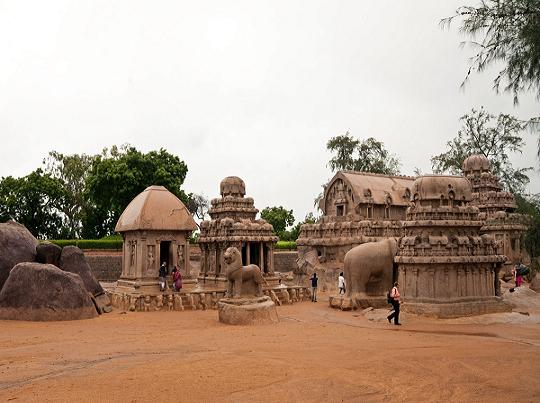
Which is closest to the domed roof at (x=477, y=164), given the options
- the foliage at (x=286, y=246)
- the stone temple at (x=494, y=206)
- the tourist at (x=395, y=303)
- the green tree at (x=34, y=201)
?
the stone temple at (x=494, y=206)

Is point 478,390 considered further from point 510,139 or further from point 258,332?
point 510,139

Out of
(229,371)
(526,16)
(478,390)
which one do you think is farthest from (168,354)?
(526,16)

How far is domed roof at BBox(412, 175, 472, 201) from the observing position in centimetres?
1831

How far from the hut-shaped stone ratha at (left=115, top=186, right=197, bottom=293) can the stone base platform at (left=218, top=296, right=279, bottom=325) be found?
24.5 ft

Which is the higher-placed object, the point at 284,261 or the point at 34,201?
the point at 34,201

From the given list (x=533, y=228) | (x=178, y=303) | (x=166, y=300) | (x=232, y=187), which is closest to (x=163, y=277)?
(x=166, y=300)

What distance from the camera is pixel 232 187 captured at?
90.0 feet

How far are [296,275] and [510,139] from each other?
21842 millimetres

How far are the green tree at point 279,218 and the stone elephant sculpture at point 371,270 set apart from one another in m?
33.5

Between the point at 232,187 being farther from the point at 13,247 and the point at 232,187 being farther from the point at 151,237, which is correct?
the point at 13,247

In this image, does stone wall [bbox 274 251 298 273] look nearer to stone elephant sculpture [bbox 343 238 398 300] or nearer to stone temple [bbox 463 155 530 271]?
stone temple [bbox 463 155 530 271]

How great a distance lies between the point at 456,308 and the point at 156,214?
43.8 ft

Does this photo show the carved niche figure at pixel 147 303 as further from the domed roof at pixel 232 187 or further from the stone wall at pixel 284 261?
the stone wall at pixel 284 261

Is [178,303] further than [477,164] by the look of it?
No
